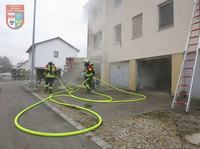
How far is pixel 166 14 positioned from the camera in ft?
31.8

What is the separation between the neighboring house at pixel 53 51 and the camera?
35.9 metres

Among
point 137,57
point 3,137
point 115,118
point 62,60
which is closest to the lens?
point 3,137

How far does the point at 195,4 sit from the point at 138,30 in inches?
170

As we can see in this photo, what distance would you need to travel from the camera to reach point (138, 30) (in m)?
11.5

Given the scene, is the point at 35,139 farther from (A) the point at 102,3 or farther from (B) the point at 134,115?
(A) the point at 102,3

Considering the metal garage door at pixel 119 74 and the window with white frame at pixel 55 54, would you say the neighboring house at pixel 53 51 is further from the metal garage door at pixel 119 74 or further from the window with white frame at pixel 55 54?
the metal garage door at pixel 119 74

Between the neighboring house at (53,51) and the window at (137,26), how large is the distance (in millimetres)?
25146

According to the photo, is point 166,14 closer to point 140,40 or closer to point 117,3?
point 140,40

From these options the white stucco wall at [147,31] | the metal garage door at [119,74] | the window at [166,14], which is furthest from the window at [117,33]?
the window at [166,14]

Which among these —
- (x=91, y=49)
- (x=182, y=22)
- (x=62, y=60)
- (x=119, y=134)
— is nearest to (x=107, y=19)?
(x=91, y=49)

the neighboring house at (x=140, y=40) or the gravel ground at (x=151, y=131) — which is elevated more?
the neighboring house at (x=140, y=40)

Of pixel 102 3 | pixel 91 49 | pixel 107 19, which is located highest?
pixel 102 3

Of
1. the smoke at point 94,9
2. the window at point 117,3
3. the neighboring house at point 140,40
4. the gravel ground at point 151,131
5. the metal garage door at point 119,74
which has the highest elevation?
the smoke at point 94,9

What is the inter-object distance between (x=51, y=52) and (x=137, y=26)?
27.6 m
